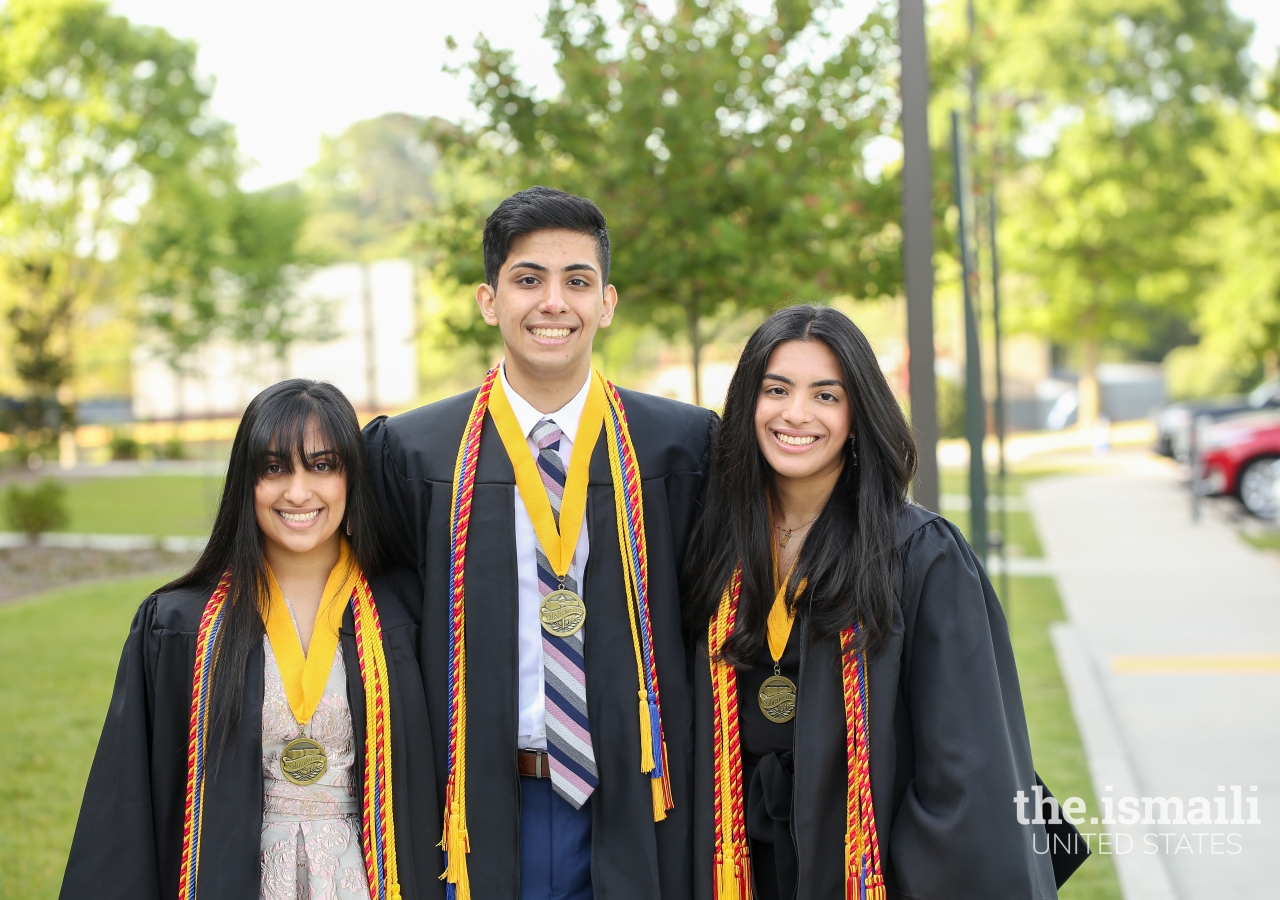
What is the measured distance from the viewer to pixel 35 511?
13.4m

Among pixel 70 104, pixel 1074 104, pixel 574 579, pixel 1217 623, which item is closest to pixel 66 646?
pixel 574 579

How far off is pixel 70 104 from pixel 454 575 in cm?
2166

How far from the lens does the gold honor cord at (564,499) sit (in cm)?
254

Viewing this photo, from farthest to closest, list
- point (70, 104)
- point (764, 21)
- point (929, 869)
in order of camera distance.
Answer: point (70, 104), point (764, 21), point (929, 869)

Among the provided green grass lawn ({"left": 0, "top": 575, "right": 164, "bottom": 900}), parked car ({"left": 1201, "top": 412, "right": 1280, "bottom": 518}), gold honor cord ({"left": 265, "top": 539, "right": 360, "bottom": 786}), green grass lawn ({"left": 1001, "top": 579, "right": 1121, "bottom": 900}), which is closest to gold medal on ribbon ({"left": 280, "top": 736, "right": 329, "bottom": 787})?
gold honor cord ({"left": 265, "top": 539, "right": 360, "bottom": 786})

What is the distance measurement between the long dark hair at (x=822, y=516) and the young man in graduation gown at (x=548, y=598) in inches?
5.4

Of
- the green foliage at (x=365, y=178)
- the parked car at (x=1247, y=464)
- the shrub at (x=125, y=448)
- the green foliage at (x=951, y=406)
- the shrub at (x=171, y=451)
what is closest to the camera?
the parked car at (x=1247, y=464)

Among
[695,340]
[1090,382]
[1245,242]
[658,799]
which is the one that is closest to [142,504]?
[695,340]

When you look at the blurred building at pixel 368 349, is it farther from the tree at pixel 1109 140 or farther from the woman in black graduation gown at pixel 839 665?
the woman in black graduation gown at pixel 839 665

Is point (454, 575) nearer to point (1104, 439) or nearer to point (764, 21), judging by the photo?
point (764, 21)

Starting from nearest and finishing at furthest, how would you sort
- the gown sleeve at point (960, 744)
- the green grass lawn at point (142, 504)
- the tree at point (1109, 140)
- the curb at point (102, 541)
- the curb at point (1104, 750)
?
the gown sleeve at point (960, 744) < the curb at point (1104, 750) < the curb at point (102, 541) < the green grass lawn at point (142, 504) < the tree at point (1109, 140)

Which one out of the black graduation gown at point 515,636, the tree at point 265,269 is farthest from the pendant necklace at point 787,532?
the tree at point 265,269

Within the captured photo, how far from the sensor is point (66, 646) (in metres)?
8.34

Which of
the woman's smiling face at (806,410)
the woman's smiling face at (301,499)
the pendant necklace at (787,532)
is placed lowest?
the pendant necklace at (787,532)
